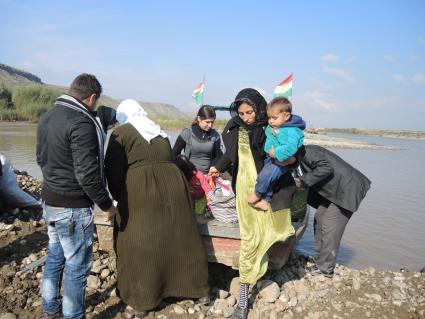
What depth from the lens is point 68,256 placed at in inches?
111

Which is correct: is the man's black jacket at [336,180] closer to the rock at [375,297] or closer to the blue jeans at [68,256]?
the rock at [375,297]

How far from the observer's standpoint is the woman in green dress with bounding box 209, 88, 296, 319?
3328 mm

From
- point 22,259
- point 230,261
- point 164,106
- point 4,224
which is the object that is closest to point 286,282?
point 230,261

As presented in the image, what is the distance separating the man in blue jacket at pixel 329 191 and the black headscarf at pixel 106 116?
1.87 metres

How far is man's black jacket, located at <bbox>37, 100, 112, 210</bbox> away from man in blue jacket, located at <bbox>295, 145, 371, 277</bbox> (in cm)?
203

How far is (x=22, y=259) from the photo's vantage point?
427 centimetres

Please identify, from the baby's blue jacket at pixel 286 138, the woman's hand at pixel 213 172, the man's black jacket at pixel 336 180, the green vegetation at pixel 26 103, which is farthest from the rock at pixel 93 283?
the green vegetation at pixel 26 103

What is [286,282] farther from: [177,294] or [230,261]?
[177,294]

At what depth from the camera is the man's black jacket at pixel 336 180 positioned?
154 inches

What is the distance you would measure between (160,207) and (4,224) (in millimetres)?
3081

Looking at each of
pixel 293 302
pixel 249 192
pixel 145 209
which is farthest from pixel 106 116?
pixel 293 302

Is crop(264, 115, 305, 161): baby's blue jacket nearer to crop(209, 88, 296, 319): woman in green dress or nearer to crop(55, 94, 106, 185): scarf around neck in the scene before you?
crop(209, 88, 296, 319): woman in green dress

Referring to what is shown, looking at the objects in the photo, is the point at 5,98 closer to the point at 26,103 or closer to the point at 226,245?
the point at 26,103

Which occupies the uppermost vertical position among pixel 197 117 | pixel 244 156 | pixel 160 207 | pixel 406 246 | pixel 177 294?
pixel 197 117
